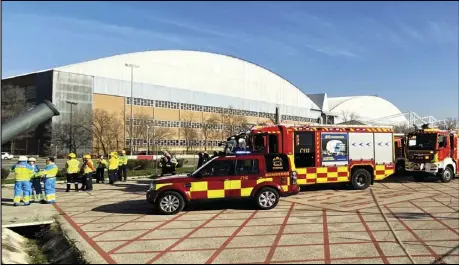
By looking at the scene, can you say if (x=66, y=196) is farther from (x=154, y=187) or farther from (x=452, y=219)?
(x=452, y=219)

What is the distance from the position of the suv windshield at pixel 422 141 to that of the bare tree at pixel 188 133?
5754 centimetres

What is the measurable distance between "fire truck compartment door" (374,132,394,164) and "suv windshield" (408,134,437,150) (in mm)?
3342

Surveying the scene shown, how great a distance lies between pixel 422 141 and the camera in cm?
1947

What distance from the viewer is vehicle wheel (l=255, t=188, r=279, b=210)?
11828mm

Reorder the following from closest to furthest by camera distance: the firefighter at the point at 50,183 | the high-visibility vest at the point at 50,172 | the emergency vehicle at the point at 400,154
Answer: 1. the firefighter at the point at 50,183
2. the high-visibility vest at the point at 50,172
3. the emergency vehicle at the point at 400,154

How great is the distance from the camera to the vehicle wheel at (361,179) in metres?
16.2

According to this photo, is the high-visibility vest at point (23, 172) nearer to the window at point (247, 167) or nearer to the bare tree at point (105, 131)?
the window at point (247, 167)

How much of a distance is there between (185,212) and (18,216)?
14.5 ft

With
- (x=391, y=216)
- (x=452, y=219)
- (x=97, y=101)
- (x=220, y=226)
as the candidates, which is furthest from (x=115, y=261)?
(x=97, y=101)

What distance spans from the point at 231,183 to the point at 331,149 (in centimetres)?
589

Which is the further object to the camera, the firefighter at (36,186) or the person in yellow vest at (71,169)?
the person in yellow vest at (71,169)

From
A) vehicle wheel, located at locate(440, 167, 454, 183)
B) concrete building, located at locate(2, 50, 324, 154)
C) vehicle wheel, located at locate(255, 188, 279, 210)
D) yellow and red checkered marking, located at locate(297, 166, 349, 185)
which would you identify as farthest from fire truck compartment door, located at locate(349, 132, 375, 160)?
concrete building, located at locate(2, 50, 324, 154)

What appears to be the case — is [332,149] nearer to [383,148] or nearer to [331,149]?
[331,149]

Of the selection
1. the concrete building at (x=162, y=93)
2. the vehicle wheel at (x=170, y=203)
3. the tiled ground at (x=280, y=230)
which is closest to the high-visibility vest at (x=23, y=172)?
the tiled ground at (x=280, y=230)
